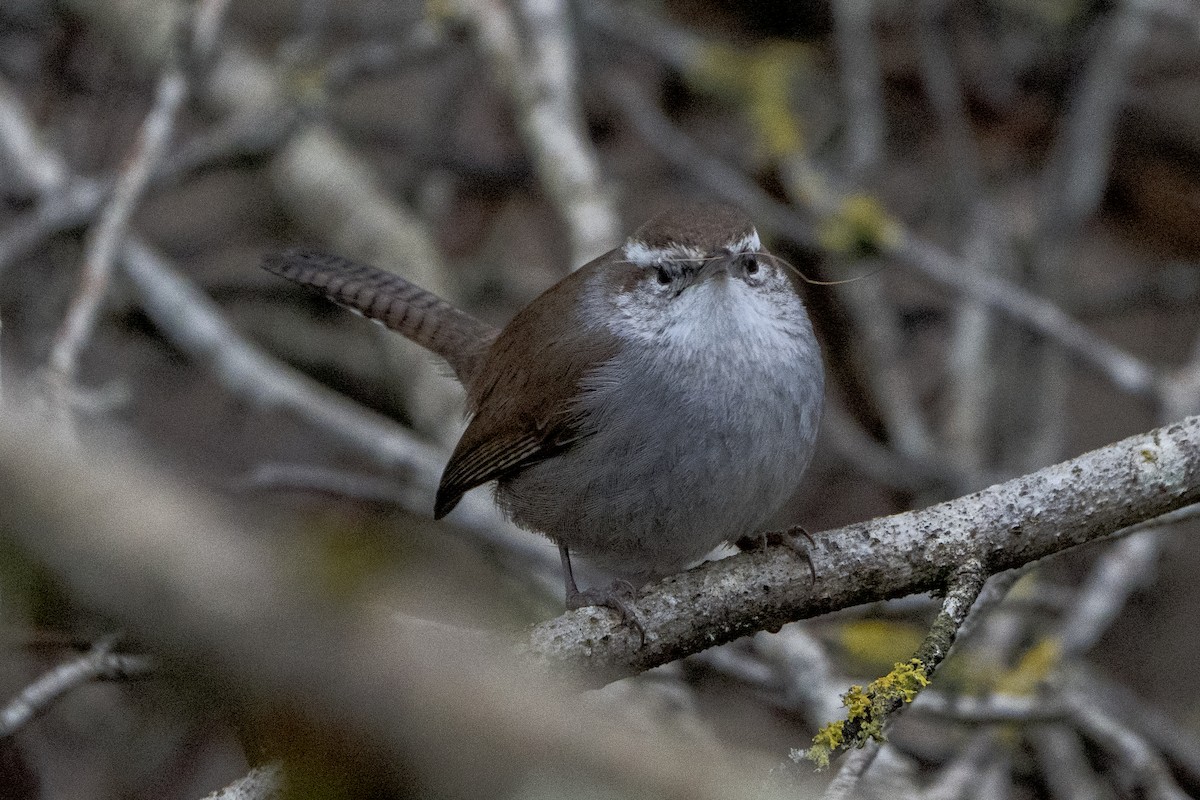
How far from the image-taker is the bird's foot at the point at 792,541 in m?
2.62

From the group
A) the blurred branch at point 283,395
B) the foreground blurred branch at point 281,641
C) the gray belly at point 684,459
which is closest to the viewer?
the foreground blurred branch at point 281,641

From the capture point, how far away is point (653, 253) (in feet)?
10.2

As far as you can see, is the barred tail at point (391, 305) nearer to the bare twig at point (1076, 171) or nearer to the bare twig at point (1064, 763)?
the bare twig at point (1064, 763)

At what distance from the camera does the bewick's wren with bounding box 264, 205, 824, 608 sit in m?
2.95

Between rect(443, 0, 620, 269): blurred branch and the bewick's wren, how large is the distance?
1522 millimetres

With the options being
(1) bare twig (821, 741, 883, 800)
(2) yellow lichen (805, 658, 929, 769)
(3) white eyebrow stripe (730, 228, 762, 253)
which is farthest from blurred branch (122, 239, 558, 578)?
(2) yellow lichen (805, 658, 929, 769)

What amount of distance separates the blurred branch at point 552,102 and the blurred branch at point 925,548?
93.8 inches

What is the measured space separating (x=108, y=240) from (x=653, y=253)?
1.99 m

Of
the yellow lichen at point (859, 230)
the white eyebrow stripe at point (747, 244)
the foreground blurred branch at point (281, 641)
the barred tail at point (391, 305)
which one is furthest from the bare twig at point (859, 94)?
the foreground blurred branch at point (281, 641)

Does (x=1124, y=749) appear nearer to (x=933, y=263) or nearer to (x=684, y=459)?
(x=684, y=459)

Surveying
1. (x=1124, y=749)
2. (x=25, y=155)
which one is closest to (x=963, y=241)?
(x=1124, y=749)

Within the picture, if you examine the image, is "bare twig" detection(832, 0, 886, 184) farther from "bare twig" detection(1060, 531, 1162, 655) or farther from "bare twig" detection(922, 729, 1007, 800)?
"bare twig" detection(922, 729, 1007, 800)

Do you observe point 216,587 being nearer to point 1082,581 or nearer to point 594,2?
point 1082,581

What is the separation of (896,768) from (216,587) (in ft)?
9.35
